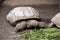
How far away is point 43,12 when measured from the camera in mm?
6152

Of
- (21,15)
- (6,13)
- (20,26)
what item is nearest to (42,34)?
(20,26)

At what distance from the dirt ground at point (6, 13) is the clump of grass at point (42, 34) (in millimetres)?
253

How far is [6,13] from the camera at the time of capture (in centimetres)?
613

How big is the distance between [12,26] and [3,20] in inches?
19.2

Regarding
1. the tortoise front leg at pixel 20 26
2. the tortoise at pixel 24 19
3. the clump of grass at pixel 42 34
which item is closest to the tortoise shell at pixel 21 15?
the tortoise at pixel 24 19

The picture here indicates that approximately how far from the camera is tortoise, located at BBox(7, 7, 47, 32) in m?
4.96

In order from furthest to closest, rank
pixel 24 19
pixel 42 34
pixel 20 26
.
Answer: pixel 24 19 < pixel 20 26 < pixel 42 34

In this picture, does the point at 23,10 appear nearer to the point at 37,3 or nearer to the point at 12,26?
the point at 12,26

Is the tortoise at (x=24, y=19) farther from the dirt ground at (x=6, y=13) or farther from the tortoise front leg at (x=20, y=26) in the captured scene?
the dirt ground at (x=6, y=13)

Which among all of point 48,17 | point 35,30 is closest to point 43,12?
point 48,17

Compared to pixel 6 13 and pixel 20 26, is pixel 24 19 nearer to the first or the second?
pixel 20 26

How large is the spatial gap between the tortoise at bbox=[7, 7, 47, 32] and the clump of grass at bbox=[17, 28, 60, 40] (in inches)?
6.6

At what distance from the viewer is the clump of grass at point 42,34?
Result: 4.50 m

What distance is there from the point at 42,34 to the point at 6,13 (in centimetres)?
176
